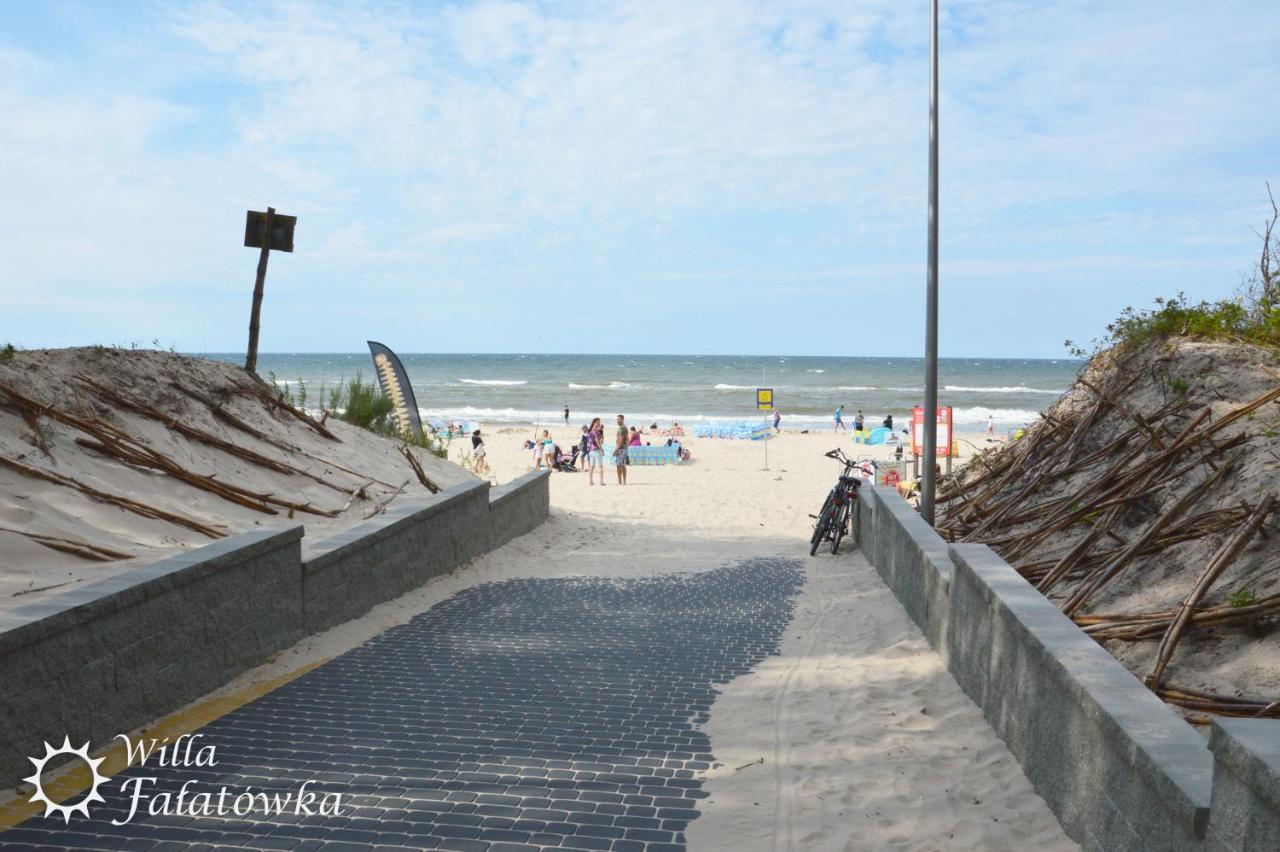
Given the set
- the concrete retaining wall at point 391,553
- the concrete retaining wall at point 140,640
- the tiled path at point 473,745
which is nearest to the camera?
the tiled path at point 473,745

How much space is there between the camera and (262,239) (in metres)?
12.6

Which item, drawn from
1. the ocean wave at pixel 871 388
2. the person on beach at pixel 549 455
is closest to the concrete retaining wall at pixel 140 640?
the person on beach at pixel 549 455

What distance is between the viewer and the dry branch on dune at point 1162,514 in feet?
15.9

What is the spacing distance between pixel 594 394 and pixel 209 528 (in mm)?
65071

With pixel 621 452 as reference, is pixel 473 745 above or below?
below

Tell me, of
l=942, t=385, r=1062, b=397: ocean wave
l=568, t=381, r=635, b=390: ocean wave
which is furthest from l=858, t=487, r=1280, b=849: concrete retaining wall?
l=568, t=381, r=635, b=390: ocean wave

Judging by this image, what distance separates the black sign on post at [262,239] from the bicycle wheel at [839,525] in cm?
763

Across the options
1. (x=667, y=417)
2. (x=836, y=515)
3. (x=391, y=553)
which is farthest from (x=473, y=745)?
(x=667, y=417)

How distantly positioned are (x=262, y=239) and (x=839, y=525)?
26.9ft

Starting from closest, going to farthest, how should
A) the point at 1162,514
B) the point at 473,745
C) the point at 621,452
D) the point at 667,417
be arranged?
1. the point at 473,745
2. the point at 1162,514
3. the point at 621,452
4. the point at 667,417

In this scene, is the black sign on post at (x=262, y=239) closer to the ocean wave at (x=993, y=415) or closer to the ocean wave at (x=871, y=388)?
the ocean wave at (x=993, y=415)

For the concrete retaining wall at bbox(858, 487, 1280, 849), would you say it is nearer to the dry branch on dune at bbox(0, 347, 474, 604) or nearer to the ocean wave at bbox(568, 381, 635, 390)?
the dry branch on dune at bbox(0, 347, 474, 604)

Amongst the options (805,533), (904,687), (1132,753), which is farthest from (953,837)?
(805,533)

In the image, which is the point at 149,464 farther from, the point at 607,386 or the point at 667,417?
the point at 607,386
